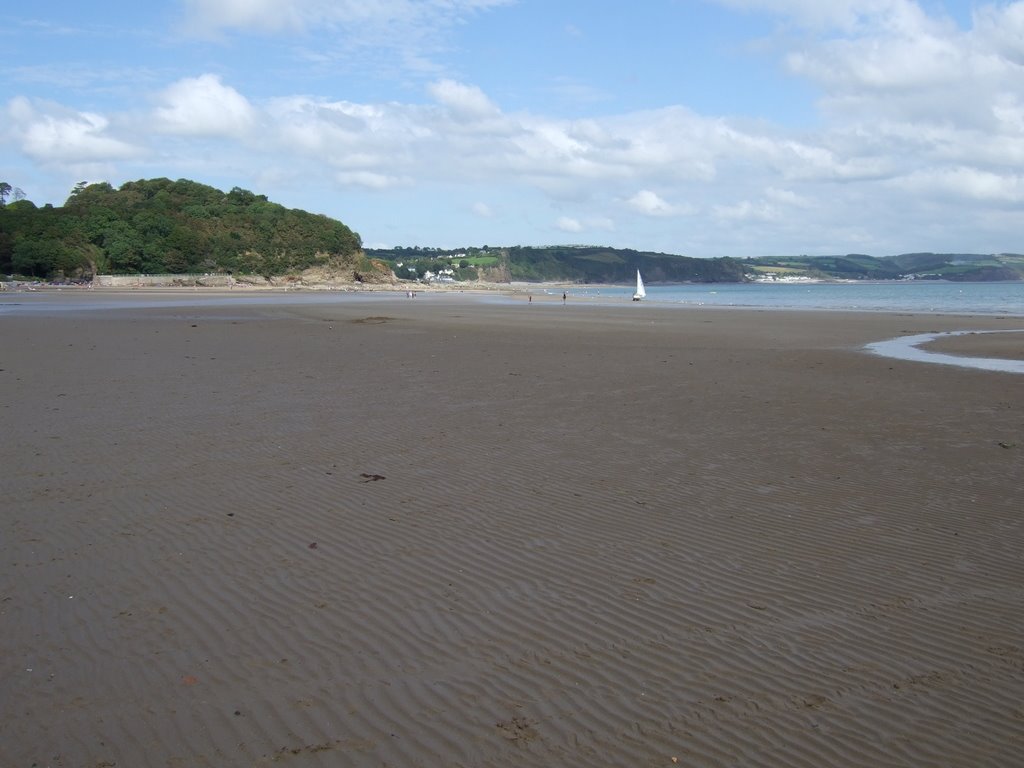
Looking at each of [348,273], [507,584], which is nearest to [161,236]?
[348,273]

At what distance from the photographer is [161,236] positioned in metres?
111

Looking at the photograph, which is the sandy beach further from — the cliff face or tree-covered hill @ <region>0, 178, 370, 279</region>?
the cliff face

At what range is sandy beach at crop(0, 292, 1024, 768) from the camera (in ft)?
12.4

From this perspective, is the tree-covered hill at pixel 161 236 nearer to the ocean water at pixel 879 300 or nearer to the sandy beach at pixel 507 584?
the ocean water at pixel 879 300

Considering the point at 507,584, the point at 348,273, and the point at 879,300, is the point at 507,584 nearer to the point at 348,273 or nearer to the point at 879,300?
the point at 879,300

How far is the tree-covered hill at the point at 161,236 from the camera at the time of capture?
9719 centimetres

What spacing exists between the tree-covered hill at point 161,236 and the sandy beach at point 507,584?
324 ft

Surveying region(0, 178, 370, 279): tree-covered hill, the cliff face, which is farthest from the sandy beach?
the cliff face

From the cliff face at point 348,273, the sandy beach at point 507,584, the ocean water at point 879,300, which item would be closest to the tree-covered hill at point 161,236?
the cliff face at point 348,273

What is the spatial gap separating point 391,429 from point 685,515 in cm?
488

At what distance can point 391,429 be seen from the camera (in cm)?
1086

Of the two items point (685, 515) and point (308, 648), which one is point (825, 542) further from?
point (308, 648)

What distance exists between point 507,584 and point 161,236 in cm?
11800

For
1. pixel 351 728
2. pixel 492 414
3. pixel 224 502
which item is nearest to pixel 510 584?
pixel 351 728
